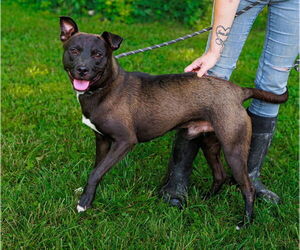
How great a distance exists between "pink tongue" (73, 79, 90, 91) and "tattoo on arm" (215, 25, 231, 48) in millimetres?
934

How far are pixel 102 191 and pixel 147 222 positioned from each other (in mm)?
488

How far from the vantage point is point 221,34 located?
3127 mm

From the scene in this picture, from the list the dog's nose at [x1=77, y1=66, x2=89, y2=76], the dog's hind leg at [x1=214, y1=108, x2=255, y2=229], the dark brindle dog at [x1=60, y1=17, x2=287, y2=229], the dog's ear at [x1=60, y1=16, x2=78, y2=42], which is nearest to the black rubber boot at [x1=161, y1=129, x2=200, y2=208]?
the dark brindle dog at [x1=60, y1=17, x2=287, y2=229]

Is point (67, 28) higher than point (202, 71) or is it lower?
higher

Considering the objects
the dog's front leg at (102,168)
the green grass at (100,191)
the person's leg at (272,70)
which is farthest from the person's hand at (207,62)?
the green grass at (100,191)

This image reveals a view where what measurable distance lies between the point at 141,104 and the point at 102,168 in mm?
516

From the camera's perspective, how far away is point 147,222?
10.4 feet

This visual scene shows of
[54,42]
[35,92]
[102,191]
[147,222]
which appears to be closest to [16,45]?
[54,42]

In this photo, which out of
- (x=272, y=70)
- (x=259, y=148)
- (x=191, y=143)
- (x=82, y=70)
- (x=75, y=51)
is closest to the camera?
(x=82, y=70)

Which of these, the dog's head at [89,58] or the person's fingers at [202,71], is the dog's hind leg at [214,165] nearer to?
the person's fingers at [202,71]

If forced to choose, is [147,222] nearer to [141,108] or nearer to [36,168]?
[141,108]

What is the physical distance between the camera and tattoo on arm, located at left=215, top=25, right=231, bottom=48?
3.10m

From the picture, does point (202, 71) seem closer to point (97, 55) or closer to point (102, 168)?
point (97, 55)

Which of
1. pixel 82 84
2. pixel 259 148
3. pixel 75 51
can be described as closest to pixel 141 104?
pixel 82 84
